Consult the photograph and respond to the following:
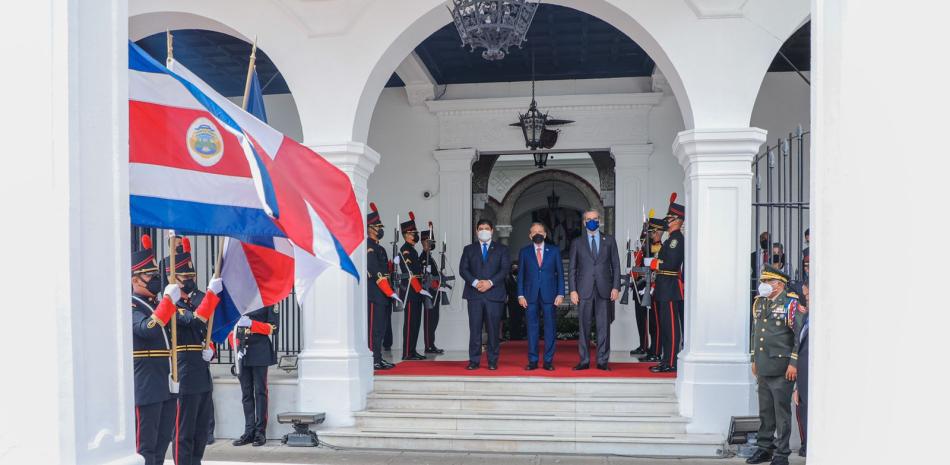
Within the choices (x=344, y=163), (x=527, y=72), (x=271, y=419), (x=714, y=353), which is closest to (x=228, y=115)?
(x=344, y=163)

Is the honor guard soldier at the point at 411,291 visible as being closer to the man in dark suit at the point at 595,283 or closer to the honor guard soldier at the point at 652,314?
the man in dark suit at the point at 595,283

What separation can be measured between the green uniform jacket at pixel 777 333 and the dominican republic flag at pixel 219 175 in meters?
3.32

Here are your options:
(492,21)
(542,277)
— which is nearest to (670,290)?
(542,277)

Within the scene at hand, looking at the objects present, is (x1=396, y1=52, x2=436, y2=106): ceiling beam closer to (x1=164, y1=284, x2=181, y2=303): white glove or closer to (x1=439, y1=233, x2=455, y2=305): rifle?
(x1=439, y1=233, x2=455, y2=305): rifle

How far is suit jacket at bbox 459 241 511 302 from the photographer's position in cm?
813

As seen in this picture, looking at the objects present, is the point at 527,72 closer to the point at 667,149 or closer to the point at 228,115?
the point at 667,149

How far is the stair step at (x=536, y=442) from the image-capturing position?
6.38 meters

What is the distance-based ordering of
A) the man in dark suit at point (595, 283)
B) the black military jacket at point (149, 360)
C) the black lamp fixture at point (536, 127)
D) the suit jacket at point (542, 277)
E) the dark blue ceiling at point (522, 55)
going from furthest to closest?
the black lamp fixture at point (536, 127) → the dark blue ceiling at point (522, 55) → the suit jacket at point (542, 277) → the man in dark suit at point (595, 283) → the black military jacket at point (149, 360)

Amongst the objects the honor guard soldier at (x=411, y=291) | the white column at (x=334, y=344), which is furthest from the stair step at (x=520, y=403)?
the honor guard soldier at (x=411, y=291)

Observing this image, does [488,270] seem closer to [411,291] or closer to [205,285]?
[411,291]

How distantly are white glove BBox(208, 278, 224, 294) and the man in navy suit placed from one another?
3934 mm

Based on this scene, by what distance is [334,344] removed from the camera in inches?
278

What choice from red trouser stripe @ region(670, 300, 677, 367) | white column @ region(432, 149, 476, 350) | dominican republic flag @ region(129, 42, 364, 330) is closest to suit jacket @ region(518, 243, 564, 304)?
red trouser stripe @ region(670, 300, 677, 367)

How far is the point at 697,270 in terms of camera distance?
6555 millimetres
